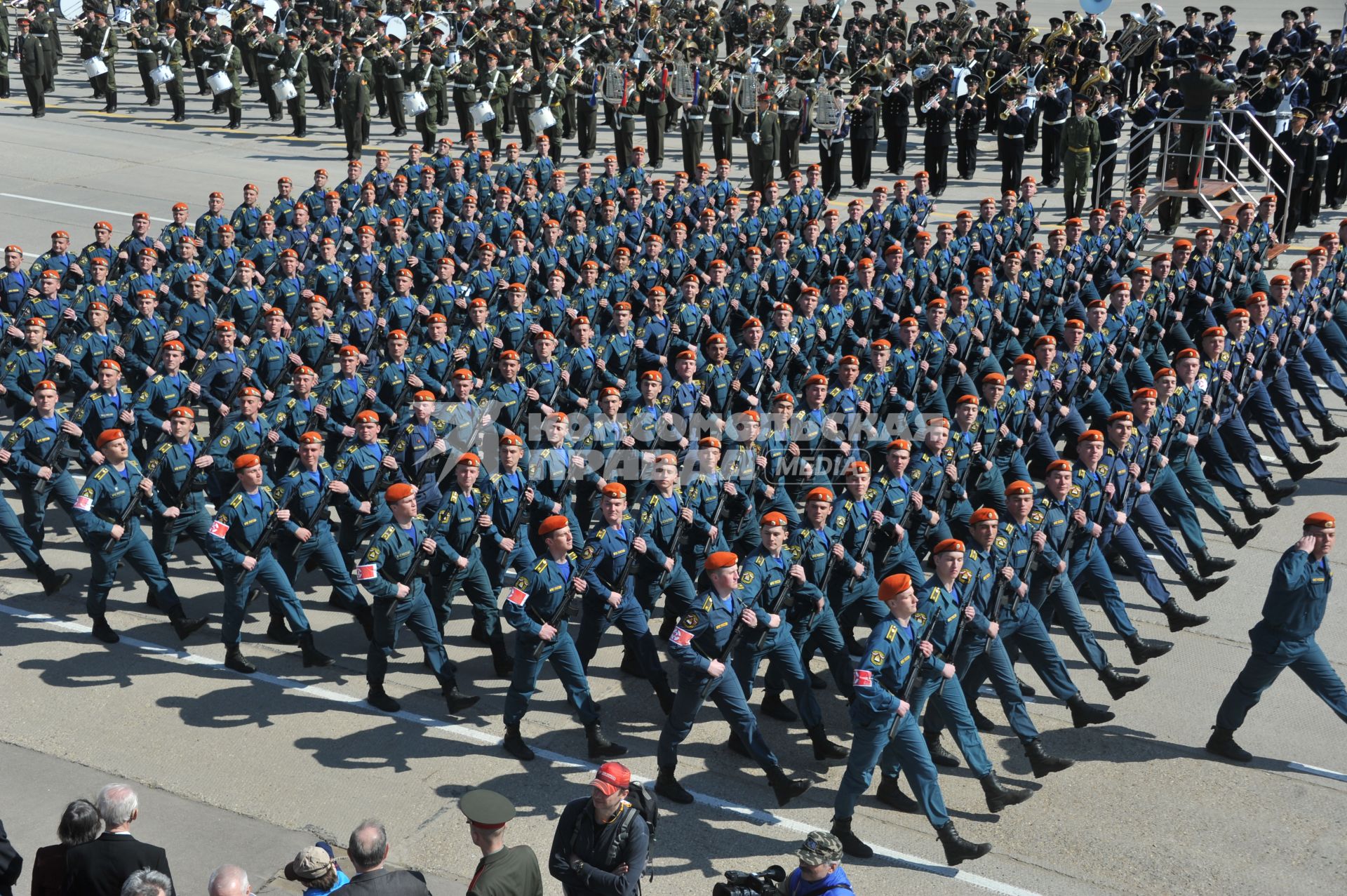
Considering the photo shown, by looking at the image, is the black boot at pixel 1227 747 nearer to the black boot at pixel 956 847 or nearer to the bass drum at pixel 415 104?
the black boot at pixel 956 847

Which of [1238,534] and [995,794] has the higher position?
[1238,534]

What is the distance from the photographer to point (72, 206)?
73.4 ft

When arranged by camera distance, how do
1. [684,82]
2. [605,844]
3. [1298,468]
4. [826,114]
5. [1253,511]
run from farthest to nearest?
1. [684,82]
2. [826,114]
3. [1298,468]
4. [1253,511]
5. [605,844]

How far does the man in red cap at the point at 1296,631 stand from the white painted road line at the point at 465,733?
2.04 metres

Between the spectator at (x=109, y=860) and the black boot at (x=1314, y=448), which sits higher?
the spectator at (x=109, y=860)

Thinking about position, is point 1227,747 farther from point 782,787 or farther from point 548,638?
point 548,638

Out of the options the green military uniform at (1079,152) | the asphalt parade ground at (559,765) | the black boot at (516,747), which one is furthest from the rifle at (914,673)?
the green military uniform at (1079,152)

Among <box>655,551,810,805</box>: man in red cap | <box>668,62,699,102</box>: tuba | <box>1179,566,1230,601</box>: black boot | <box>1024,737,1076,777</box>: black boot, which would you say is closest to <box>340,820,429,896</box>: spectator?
<box>655,551,810,805</box>: man in red cap

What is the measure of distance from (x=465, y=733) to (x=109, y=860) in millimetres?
3332

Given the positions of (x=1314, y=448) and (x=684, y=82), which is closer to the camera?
(x=1314, y=448)

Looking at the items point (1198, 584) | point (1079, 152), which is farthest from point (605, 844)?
point (1079, 152)

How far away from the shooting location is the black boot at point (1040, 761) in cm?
816

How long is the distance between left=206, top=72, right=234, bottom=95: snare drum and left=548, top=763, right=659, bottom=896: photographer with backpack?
23.2m

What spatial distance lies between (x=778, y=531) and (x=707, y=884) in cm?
212
